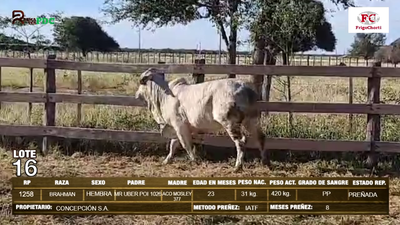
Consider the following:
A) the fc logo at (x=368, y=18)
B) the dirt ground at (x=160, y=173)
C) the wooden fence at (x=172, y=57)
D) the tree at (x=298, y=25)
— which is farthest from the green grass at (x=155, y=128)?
the fc logo at (x=368, y=18)

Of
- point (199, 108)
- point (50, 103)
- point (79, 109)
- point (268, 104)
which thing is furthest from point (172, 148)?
point (50, 103)

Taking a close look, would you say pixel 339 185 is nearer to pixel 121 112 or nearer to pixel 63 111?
pixel 121 112

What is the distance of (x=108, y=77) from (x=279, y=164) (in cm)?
138

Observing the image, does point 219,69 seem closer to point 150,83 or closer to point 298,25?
point 150,83

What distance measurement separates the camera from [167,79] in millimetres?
3707

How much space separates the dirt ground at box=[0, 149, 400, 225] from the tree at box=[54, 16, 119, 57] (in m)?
0.72

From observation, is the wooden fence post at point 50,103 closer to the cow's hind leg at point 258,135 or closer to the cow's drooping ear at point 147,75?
the cow's drooping ear at point 147,75

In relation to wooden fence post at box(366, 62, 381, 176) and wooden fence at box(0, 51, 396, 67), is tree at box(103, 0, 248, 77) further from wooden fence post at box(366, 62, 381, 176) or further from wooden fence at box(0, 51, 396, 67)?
wooden fence post at box(366, 62, 381, 176)

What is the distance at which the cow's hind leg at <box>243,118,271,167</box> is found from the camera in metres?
3.62

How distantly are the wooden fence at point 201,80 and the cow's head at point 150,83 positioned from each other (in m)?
0.06

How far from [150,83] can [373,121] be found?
5.41 feet

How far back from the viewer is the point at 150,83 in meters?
3.73

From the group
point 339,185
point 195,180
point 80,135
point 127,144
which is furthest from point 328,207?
point 80,135

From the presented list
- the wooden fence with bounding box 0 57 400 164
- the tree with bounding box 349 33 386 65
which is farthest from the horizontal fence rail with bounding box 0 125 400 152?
the tree with bounding box 349 33 386 65
